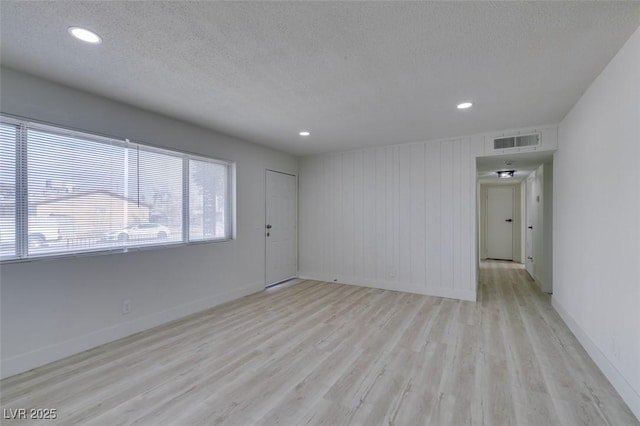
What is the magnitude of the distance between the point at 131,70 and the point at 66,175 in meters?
1.19

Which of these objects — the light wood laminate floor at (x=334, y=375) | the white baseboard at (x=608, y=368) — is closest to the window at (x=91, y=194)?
the light wood laminate floor at (x=334, y=375)

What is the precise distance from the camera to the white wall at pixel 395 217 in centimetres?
446

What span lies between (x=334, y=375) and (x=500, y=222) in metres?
8.32

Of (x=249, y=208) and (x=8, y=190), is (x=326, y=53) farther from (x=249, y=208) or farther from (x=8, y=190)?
(x=249, y=208)

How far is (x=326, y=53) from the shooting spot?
7.04 feet

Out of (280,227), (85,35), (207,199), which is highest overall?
(85,35)

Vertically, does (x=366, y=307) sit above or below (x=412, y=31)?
below

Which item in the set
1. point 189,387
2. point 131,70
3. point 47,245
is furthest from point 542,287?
point 47,245

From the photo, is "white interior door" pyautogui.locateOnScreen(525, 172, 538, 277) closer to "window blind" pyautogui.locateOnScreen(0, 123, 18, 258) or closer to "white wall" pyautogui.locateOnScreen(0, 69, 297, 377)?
"white wall" pyautogui.locateOnScreen(0, 69, 297, 377)

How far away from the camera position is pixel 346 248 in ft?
18.0

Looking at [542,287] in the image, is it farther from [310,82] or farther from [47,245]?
[47,245]

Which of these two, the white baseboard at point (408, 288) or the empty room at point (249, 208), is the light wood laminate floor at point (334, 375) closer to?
the empty room at point (249, 208)

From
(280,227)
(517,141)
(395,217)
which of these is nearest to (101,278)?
(280,227)

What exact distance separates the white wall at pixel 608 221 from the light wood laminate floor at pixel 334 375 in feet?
0.82
